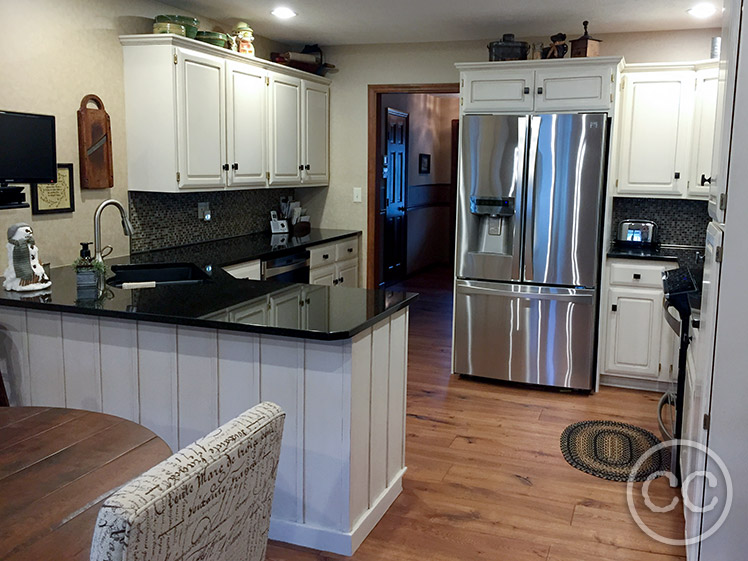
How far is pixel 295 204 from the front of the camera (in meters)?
5.66

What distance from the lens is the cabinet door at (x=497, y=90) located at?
436cm

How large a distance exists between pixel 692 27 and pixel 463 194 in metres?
1.86

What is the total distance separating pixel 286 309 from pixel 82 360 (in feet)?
2.80

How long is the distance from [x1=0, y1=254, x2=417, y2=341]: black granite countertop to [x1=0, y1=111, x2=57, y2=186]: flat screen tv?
0.51 metres

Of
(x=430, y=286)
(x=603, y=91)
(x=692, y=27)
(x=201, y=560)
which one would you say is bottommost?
(x=430, y=286)

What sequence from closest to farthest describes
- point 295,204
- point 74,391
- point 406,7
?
point 74,391
point 406,7
point 295,204

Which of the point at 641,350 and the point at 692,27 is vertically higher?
the point at 692,27

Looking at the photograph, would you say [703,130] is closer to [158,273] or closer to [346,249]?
[346,249]

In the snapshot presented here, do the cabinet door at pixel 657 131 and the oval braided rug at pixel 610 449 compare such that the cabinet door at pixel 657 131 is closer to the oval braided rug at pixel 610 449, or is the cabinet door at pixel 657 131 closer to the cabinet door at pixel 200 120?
the oval braided rug at pixel 610 449

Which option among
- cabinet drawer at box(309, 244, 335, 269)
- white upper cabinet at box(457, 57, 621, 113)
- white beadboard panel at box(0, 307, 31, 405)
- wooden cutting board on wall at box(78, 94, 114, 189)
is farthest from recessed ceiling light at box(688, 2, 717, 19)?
white beadboard panel at box(0, 307, 31, 405)

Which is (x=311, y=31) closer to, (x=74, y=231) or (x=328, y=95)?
(x=328, y=95)

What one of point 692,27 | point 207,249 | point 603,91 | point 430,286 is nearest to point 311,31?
point 207,249

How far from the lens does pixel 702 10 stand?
4.11 meters

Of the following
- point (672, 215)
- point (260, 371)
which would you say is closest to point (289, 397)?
point (260, 371)
